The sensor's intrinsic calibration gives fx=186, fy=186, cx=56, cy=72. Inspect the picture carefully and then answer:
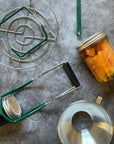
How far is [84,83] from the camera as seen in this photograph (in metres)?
1.13

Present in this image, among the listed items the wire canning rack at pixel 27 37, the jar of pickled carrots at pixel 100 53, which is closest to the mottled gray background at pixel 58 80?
the wire canning rack at pixel 27 37

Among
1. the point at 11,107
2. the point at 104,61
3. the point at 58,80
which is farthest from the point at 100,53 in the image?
the point at 11,107

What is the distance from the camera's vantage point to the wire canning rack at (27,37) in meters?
1.12

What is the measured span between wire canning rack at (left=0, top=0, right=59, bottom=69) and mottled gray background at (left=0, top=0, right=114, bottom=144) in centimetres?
4

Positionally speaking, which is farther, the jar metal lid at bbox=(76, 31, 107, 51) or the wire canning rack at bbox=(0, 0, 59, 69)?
the wire canning rack at bbox=(0, 0, 59, 69)

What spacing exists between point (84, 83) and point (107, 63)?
21 cm

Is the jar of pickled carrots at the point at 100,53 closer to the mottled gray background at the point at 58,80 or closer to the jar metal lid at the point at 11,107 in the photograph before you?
the mottled gray background at the point at 58,80

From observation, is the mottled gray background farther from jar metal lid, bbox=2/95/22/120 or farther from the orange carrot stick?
the orange carrot stick

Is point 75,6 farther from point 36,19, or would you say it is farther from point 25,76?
point 25,76

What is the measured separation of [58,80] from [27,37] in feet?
1.05

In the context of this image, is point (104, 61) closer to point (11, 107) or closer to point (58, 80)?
point (58, 80)

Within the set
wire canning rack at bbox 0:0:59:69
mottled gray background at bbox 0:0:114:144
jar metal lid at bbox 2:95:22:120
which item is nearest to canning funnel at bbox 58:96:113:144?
mottled gray background at bbox 0:0:114:144

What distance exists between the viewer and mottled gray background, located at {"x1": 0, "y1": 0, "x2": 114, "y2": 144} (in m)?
1.11

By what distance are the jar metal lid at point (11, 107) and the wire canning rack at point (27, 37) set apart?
203 mm
